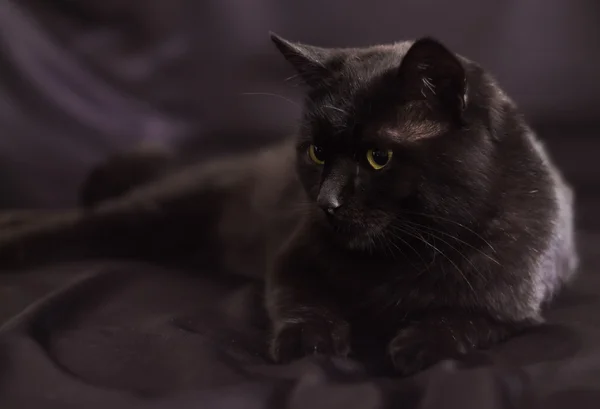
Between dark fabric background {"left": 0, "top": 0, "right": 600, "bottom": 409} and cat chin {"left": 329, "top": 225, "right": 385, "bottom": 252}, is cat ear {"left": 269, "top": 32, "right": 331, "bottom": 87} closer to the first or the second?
cat chin {"left": 329, "top": 225, "right": 385, "bottom": 252}

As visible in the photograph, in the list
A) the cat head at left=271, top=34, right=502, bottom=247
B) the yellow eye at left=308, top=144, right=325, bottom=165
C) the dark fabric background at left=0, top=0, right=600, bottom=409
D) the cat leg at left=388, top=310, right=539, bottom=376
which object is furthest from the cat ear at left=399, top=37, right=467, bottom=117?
the dark fabric background at left=0, top=0, right=600, bottom=409

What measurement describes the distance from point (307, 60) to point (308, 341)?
1.39 feet

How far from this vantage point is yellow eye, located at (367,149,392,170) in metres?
0.94

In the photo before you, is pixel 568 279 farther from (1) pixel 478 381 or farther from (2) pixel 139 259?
(2) pixel 139 259

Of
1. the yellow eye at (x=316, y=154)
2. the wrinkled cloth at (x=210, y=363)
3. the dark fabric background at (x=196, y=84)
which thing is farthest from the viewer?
the dark fabric background at (x=196, y=84)

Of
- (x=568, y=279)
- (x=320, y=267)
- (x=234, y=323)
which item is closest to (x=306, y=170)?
(x=320, y=267)

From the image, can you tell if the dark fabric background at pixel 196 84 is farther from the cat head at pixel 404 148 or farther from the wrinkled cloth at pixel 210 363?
the cat head at pixel 404 148

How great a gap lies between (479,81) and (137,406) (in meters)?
0.65

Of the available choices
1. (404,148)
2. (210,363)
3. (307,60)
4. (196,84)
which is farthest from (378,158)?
(196,84)

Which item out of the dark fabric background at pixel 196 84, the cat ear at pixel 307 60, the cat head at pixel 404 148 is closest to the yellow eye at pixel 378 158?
the cat head at pixel 404 148

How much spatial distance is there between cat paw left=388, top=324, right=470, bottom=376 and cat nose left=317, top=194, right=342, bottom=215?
0.20 meters

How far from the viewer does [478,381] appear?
873 millimetres

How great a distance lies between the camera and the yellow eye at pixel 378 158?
0.94 m

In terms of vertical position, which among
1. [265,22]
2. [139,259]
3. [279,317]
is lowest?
[139,259]
